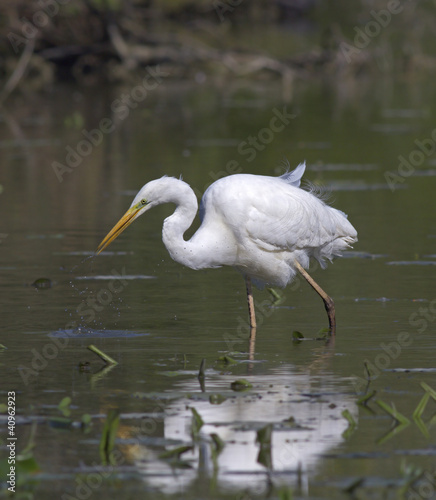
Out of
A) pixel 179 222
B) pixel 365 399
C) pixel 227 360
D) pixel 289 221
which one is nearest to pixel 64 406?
pixel 227 360

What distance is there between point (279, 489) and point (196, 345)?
2931 mm

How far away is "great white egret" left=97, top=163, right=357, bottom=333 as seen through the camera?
819cm

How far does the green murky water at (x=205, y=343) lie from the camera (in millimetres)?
5113

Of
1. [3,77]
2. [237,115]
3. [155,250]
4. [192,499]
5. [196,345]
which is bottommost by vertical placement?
[192,499]

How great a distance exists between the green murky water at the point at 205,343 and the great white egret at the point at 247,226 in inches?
15.5

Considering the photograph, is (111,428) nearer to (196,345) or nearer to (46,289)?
(196,345)

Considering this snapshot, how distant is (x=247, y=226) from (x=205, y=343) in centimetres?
115

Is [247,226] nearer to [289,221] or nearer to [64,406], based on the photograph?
[289,221]

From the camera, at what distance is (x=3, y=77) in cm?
3158

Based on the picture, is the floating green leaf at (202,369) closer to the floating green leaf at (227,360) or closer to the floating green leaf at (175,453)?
the floating green leaf at (227,360)

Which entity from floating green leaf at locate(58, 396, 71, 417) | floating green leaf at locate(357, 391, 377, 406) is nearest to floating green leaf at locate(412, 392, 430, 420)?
floating green leaf at locate(357, 391, 377, 406)

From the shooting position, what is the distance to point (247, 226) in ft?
28.0

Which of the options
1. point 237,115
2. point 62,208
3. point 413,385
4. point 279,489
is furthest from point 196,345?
point 237,115

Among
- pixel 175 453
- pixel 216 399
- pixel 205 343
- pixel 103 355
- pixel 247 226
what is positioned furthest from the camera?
pixel 247 226
